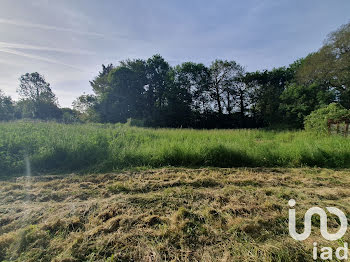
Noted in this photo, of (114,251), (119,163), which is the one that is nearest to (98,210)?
(114,251)

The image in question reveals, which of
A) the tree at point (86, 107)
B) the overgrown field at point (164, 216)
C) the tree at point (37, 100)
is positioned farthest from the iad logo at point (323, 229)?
the tree at point (37, 100)

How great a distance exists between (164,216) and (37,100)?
154 feet

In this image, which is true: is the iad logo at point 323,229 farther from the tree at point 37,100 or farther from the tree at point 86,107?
the tree at point 37,100

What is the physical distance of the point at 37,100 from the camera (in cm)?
3372

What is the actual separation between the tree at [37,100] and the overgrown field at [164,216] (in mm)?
41516

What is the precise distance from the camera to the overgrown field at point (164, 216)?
4.75 feet

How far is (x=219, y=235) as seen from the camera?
1606 millimetres

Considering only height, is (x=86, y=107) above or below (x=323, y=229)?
above

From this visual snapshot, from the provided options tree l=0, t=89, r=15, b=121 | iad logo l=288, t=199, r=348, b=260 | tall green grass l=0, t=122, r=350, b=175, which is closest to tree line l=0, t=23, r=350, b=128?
tall green grass l=0, t=122, r=350, b=175

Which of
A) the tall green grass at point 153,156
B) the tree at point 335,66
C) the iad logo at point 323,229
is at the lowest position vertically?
the iad logo at point 323,229

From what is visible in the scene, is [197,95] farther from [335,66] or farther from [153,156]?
[153,156]

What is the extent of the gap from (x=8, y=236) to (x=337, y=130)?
11.1 m

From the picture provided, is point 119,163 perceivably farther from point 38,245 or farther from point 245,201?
point 245,201


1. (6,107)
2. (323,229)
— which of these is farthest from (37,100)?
(323,229)
